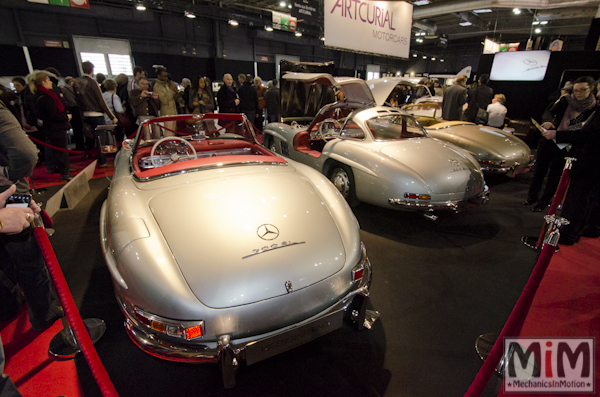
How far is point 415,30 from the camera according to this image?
18.0 meters

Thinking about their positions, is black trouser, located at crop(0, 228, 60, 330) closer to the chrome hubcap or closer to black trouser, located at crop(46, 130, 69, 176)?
the chrome hubcap

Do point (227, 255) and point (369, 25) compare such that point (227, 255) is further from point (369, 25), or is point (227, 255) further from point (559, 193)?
point (369, 25)

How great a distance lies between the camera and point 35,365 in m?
1.80

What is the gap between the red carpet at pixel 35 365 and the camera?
165 cm

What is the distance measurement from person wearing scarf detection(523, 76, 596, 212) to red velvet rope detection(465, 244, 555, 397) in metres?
2.43

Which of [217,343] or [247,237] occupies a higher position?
[247,237]

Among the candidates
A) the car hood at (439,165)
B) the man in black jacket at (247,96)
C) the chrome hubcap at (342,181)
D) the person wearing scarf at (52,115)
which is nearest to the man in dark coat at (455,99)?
the car hood at (439,165)

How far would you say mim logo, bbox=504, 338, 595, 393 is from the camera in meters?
1.69

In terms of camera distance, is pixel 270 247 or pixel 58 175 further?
pixel 58 175

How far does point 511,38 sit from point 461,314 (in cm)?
2830

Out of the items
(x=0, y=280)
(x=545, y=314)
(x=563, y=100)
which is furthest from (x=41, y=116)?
(x=563, y=100)

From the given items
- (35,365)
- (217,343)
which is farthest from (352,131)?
(35,365)

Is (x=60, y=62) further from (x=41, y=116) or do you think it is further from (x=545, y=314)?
(x=545, y=314)

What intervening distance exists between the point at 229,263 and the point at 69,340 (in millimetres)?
1371
